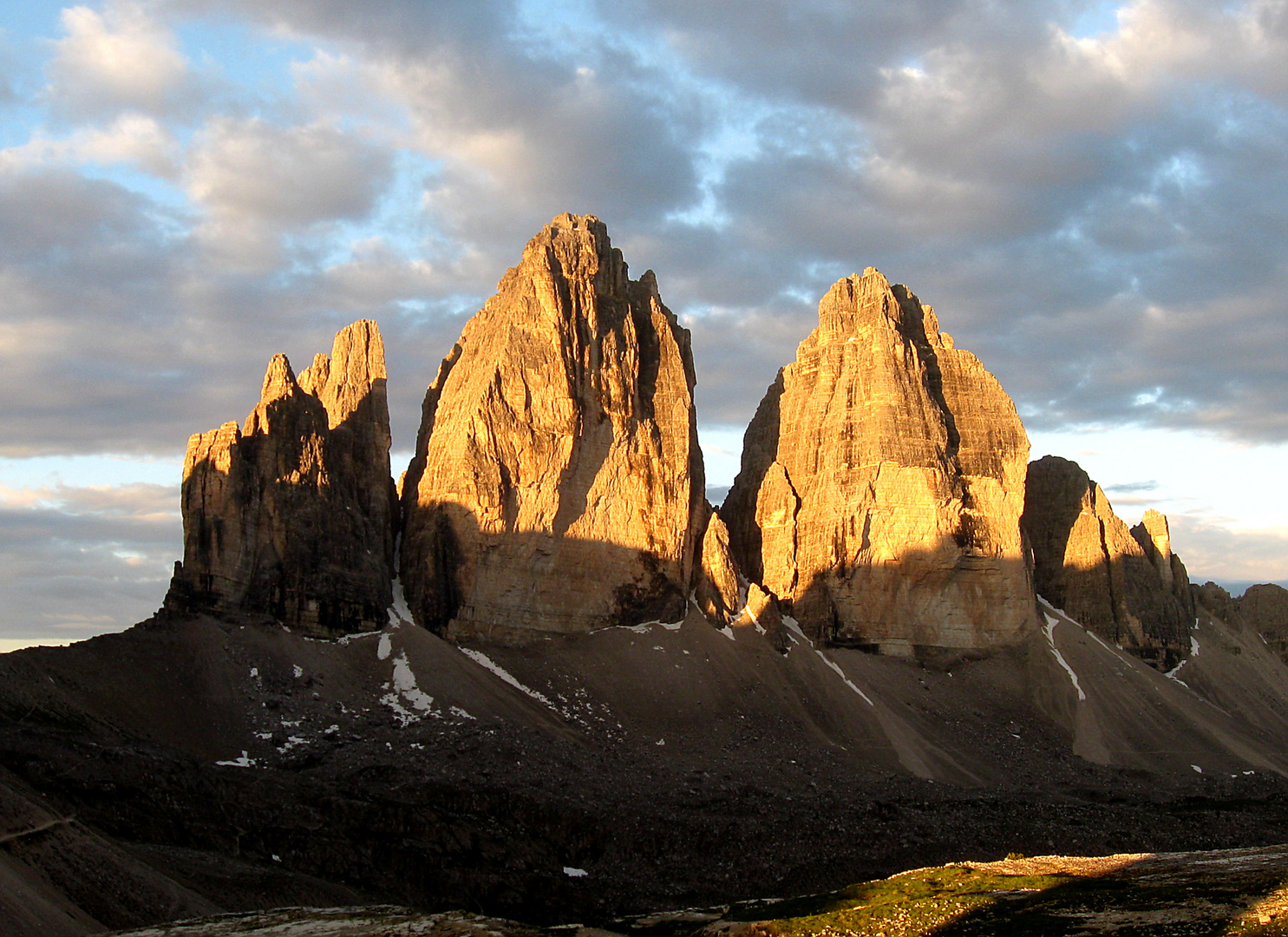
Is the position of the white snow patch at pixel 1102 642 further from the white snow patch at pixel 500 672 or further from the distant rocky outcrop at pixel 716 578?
the white snow patch at pixel 500 672

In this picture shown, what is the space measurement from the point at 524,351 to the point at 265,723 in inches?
1472

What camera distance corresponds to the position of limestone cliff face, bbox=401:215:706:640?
96562mm

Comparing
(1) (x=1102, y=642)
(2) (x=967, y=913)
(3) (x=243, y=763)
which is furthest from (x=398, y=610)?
(1) (x=1102, y=642)

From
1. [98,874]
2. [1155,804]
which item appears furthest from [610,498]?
[98,874]

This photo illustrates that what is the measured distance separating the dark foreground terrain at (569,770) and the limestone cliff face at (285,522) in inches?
122

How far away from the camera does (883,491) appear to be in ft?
378

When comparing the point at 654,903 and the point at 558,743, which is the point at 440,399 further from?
the point at 654,903

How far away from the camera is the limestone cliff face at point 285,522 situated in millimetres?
86000

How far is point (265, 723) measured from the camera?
75312 mm

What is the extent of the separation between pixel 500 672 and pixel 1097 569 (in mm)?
65496

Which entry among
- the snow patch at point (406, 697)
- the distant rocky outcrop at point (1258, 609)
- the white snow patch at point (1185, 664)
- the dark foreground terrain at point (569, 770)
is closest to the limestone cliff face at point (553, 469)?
the dark foreground terrain at point (569, 770)

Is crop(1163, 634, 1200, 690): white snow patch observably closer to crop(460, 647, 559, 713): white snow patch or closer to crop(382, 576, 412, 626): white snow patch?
crop(460, 647, 559, 713): white snow patch

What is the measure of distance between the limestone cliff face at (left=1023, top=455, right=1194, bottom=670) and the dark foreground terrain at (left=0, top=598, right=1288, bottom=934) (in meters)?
7.98

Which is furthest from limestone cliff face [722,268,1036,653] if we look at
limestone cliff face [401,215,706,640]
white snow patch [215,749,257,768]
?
white snow patch [215,749,257,768]
